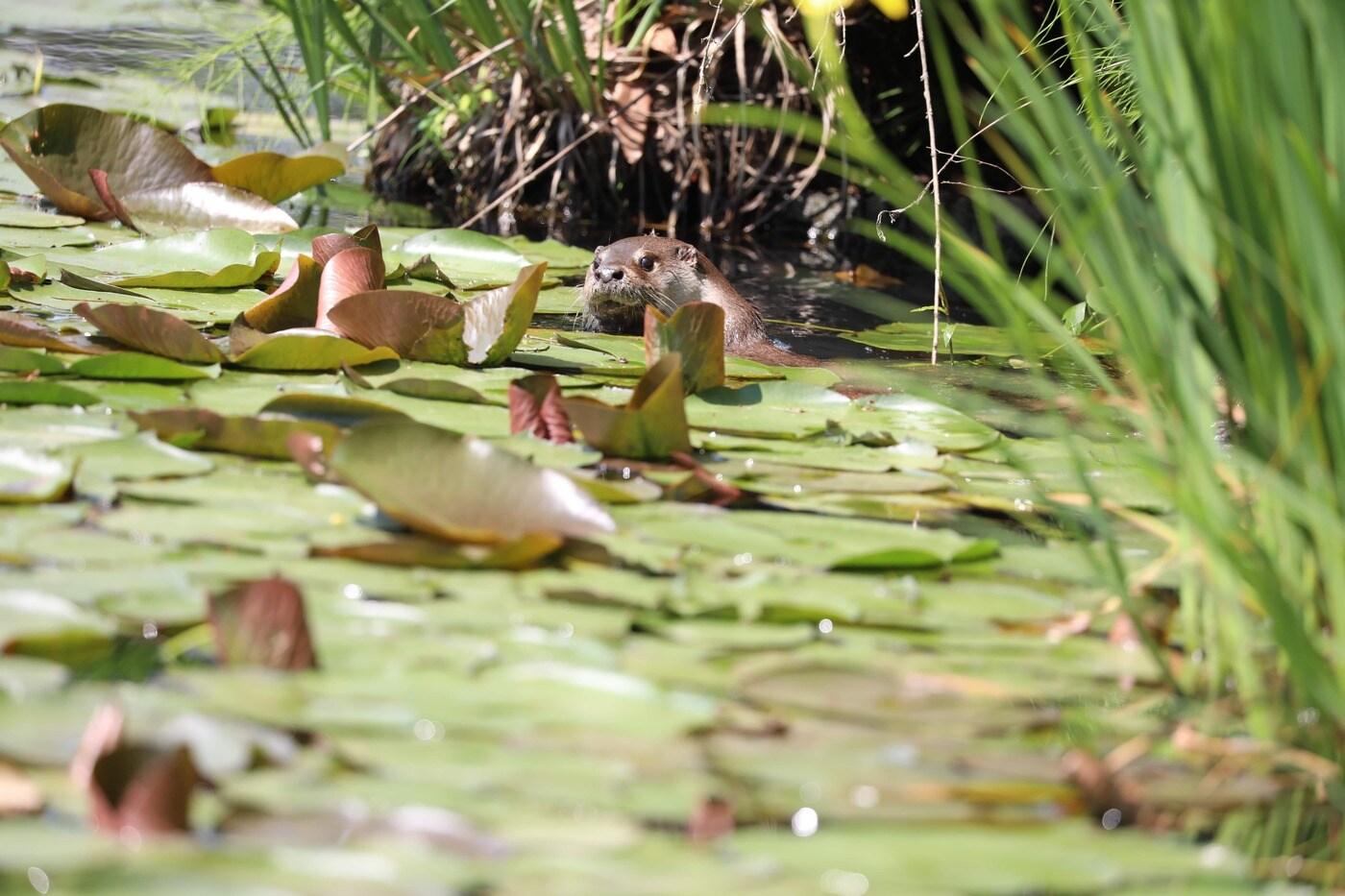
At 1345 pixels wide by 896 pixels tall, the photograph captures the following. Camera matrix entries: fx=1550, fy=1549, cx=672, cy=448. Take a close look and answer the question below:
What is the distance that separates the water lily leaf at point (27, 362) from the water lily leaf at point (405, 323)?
22.5 inches

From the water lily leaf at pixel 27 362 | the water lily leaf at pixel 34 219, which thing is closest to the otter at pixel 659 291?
the water lily leaf at pixel 34 219

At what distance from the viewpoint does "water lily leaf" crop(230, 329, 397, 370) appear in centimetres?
320

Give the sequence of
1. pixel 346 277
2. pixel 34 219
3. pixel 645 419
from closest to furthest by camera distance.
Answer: pixel 645 419
pixel 346 277
pixel 34 219

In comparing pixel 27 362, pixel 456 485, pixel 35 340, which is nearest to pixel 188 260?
pixel 35 340

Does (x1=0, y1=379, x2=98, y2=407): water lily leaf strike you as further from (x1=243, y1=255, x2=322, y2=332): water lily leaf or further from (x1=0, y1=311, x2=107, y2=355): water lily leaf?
(x1=243, y1=255, x2=322, y2=332): water lily leaf

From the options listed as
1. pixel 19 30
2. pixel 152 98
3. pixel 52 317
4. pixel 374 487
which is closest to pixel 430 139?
pixel 152 98

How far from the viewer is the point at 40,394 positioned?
2.74 m

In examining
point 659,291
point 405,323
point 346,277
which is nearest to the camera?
point 405,323

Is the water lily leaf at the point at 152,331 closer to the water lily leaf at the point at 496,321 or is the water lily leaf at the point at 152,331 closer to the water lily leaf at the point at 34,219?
the water lily leaf at the point at 496,321

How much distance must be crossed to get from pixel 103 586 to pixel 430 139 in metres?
6.40

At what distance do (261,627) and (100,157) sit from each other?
3.73 metres

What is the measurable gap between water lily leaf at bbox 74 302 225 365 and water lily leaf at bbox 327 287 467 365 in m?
0.28

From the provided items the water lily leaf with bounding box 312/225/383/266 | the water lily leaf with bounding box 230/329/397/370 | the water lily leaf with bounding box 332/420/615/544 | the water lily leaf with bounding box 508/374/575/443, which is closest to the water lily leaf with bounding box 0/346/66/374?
the water lily leaf with bounding box 230/329/397/370

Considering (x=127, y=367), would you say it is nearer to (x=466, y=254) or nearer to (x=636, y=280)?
(x=466, y=254)
